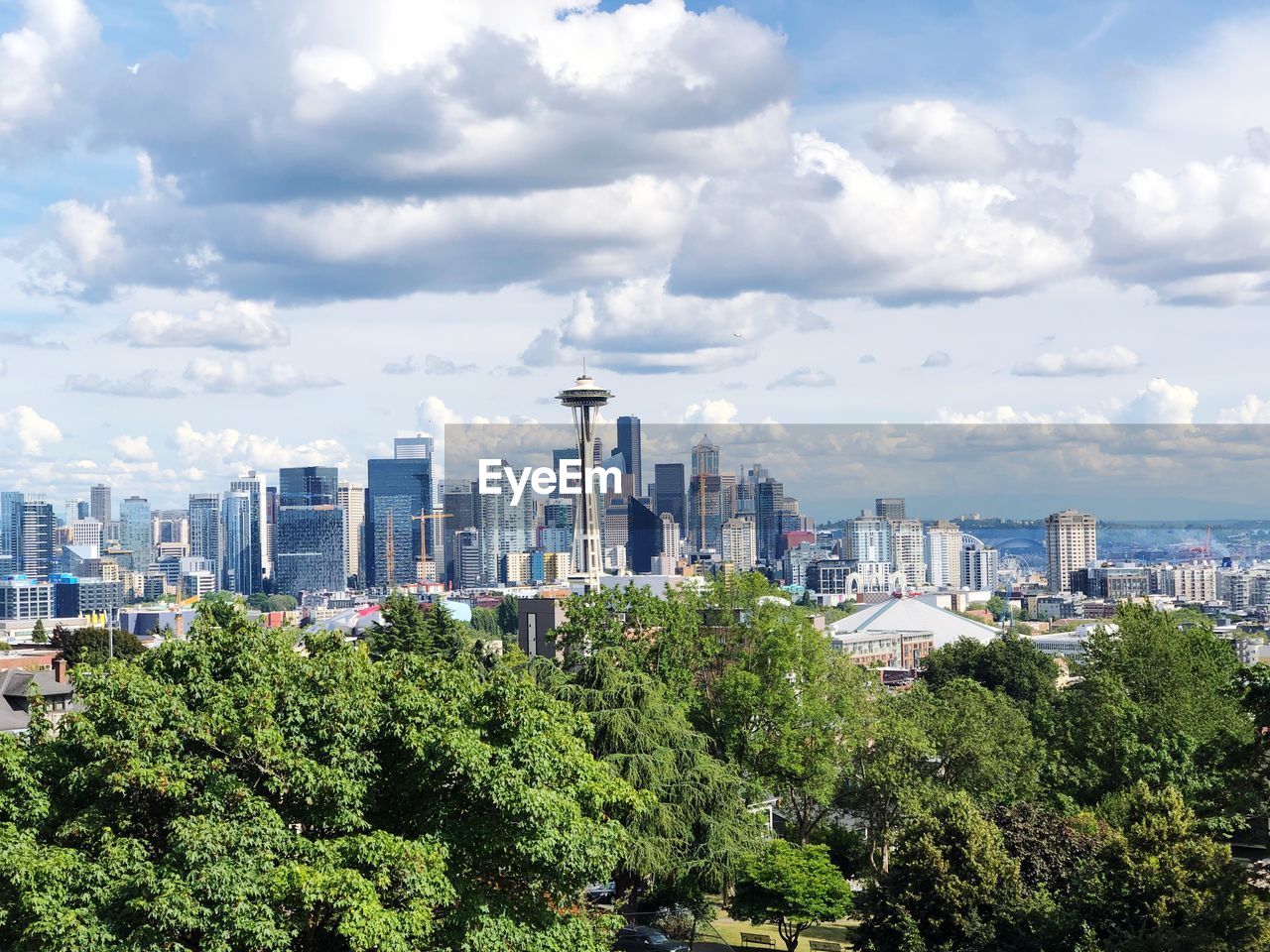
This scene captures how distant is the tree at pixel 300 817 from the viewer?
17.7 meters

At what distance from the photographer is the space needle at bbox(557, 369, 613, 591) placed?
383ft

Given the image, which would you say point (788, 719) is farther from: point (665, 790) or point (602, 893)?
point (665, 790)

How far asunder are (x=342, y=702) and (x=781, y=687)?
2125 centimetres

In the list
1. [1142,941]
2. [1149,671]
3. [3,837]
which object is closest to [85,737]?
[3,837]

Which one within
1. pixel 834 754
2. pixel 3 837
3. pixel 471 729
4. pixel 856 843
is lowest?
pixel 856 843

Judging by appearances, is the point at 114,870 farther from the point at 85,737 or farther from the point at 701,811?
the point at 701,811

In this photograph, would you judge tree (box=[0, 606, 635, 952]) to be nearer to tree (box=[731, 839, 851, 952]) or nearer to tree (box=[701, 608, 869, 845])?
tree (box=[731, 839, 851, 952])

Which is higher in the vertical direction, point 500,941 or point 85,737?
point 85,737

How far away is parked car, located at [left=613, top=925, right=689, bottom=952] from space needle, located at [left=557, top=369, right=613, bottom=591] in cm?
7758

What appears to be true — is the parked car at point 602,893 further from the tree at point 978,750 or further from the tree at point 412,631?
the tree at point 412,631

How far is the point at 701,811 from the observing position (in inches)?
1287

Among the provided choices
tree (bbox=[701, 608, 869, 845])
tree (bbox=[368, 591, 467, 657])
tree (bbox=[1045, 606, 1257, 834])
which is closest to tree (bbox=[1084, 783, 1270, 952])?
tree (bbox=[1045, 606, 1257, 834])

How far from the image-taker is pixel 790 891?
3180 centimetres

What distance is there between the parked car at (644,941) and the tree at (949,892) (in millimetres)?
5520
